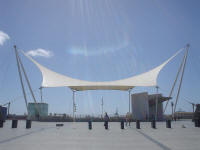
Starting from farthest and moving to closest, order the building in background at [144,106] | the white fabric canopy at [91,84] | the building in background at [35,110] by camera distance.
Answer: the building in background at [35,110] → the building in background at [144,106] → the white fabric canopy at [91,84]

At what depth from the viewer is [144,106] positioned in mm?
31594

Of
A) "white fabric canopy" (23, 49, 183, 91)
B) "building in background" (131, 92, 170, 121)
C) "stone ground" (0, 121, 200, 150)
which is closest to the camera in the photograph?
"stone ground" (0, 121, 200, 150)

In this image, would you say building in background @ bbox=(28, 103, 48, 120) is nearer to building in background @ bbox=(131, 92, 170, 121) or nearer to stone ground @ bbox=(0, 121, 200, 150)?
building in background @ bbox=(131, 92, 170, 121)

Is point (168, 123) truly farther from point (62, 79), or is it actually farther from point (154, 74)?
point (62, 79)

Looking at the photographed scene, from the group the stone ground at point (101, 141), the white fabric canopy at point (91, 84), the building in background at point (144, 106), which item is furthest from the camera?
the building in background at point (144, 106)

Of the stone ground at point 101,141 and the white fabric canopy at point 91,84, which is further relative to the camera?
the white fabric canopy at point 91,84

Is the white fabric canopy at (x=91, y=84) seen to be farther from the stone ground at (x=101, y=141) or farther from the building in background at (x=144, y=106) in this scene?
the stone ground at (x=101, y=141)

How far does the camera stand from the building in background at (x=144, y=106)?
31.4 metres

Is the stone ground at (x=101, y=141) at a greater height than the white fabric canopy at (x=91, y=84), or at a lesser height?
lesser

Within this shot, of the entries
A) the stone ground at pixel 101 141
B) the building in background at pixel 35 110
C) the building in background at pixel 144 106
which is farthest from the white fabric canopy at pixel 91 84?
the stone ground at pixel 101 141

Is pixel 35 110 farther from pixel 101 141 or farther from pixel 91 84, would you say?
pixel 101 141

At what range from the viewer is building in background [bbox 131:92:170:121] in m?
31.4

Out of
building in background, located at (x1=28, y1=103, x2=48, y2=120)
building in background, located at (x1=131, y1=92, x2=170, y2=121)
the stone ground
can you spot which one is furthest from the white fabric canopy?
the stone ground

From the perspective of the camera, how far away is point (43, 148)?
624 centimetres
